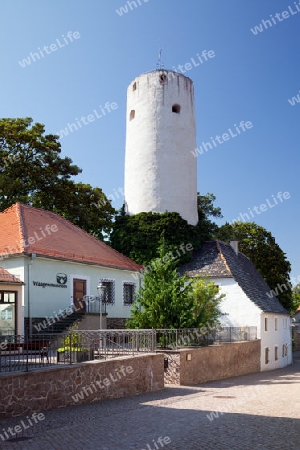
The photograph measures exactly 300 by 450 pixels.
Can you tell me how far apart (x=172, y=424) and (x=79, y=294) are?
15.5 m

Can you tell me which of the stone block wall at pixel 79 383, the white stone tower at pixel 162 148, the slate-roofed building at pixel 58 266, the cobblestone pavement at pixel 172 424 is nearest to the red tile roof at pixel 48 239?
the slate-roofed building at pixel 58 266

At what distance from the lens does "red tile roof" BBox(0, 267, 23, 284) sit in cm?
2198

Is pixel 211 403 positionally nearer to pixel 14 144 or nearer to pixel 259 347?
pixel 259 347

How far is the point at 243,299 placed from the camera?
105ft

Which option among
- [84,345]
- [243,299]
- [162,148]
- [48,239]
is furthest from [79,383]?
[162,148]

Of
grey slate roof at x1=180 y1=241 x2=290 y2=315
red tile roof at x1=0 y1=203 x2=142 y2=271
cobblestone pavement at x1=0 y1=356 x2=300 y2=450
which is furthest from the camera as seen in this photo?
grey slate roof at x1=180 y1=241 x2=290 y2=315

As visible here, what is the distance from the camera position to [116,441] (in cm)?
996

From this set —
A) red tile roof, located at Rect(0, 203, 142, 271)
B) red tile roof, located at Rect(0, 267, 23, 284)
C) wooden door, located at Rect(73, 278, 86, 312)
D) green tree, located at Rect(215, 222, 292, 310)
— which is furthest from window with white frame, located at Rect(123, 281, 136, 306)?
green tree, located at Rect(215, 222, 292, 310)

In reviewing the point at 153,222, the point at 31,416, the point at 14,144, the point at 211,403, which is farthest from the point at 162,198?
the point at 31,416

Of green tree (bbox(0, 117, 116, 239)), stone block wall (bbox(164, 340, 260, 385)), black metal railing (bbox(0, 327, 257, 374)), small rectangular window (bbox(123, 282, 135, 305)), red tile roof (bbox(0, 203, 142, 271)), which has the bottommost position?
stone block wall (bbox(164, 340, 260, 385))

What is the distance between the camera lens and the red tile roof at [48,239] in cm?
2439

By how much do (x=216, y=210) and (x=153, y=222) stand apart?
46.2 feet

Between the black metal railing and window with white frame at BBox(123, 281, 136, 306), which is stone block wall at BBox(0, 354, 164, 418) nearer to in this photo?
the black metal railing

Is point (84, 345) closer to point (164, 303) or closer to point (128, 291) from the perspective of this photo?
point (164, 303)
